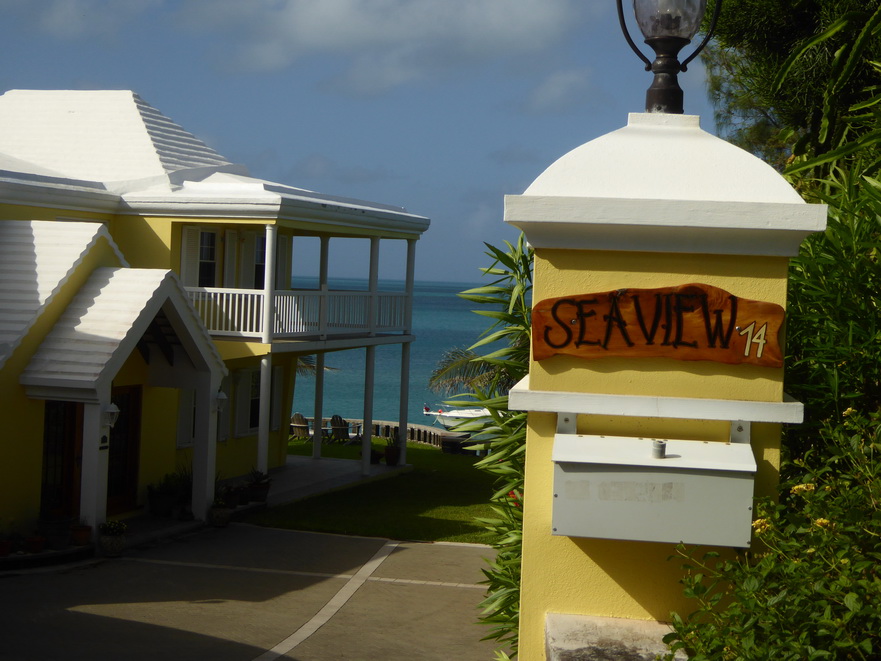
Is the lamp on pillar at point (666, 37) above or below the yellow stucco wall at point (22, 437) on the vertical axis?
above

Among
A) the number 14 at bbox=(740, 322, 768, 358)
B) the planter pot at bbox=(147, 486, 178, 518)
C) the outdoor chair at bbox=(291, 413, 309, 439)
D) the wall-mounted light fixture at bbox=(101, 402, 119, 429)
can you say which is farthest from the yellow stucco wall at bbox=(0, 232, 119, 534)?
the outdoor chair at bbox=(291, 413, 309, 439)

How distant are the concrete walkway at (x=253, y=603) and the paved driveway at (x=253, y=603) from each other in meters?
0.02

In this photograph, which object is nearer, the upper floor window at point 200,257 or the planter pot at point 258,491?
the planter pot at point 258,491

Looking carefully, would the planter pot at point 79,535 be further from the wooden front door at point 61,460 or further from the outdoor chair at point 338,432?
the outdoor chair at point 338,432

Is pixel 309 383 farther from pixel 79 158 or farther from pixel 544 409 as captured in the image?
pixel 544 409

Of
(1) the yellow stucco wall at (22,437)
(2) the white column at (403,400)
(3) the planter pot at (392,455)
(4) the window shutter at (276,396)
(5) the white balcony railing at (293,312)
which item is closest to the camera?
(1) the yellow stucco wall at (22,437)

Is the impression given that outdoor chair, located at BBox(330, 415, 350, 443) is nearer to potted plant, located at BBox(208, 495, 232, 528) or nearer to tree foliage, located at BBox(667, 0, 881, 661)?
potted plant, located at BBox(208, 495, 232, 528)

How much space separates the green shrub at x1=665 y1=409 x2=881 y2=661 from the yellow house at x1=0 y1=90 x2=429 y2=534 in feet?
38.7

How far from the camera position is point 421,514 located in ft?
61.5

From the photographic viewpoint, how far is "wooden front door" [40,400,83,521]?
15008mm

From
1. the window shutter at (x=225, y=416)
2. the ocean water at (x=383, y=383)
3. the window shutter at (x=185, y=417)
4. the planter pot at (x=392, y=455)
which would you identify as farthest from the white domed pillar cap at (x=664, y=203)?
the ocean water at (x=383, y=383)

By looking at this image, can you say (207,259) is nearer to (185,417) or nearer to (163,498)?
(185,417)

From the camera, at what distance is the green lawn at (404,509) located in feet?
56.0

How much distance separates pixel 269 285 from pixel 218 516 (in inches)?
167
